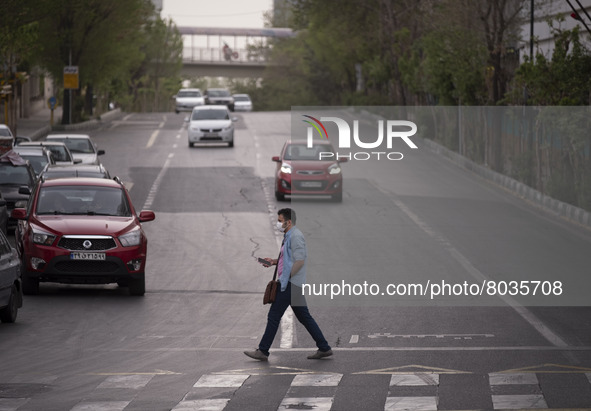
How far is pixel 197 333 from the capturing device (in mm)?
16016

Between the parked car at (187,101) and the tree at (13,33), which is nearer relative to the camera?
the tree at (13,33)

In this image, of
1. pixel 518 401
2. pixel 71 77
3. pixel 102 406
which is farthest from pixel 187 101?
pixel 518 401

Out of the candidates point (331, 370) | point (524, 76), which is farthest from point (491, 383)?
point (524, 76)

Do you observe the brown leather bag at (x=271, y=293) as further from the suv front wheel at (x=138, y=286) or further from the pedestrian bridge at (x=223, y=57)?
the pedestrian bridge at (x=223, y=57)

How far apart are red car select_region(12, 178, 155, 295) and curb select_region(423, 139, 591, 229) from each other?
490 inches

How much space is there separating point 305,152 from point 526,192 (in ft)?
20.2

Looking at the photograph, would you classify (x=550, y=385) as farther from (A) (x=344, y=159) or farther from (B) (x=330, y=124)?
(B) (x=330, y=124)

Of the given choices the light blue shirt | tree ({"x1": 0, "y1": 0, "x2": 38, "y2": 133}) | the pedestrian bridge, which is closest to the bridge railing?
the pedestrian bridge

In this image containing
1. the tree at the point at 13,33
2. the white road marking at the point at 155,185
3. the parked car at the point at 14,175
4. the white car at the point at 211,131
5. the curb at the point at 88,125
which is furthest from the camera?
the curb at the point at 88,125

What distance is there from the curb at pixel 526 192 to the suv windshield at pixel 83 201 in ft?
39.5

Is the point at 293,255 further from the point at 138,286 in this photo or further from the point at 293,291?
the point at 138,286

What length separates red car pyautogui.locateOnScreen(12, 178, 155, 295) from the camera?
1855 cm

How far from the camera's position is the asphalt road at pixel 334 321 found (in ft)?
39.4

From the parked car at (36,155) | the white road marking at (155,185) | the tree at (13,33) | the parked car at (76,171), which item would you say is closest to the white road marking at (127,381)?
the parked car at (76,171)
